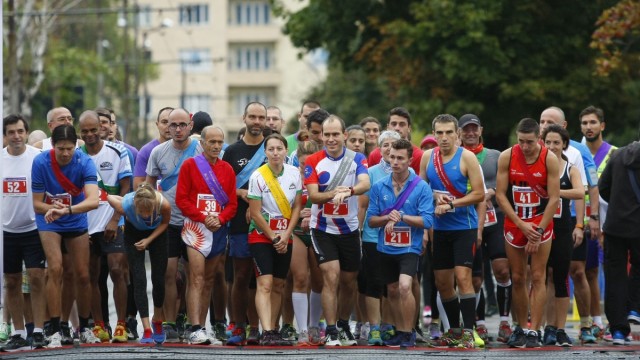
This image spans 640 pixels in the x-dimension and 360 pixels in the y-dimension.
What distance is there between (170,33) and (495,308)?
91.2 meters

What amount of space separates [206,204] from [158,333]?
1.33 meters

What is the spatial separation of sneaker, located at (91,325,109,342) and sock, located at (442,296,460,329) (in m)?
3.38

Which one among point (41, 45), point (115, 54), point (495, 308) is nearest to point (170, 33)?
point (115, 54)

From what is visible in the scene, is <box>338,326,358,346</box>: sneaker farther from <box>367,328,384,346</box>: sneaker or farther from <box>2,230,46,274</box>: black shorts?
<box>2,230,46,274</box>: black shorts

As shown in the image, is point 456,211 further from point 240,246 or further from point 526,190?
point 240,246

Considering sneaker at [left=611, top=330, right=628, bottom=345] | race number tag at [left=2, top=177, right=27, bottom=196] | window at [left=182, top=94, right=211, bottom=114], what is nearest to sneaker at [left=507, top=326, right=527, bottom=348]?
sneaker at [left=611, top=330, right=628, bottom=345]

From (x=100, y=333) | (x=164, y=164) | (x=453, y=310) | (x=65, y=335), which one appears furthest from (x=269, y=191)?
(x=65, y=335)

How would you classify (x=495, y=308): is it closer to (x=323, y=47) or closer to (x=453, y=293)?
(x=453, y=293)

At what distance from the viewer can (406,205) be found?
581 inches

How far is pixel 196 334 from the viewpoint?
1473 centimetres

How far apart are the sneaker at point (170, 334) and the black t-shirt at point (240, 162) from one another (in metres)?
1.12

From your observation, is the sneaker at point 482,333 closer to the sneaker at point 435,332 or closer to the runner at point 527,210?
the sneaker at point 435,332

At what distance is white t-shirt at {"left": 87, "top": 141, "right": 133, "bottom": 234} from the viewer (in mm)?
15477

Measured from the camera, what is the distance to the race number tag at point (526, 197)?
14750 millimetres
